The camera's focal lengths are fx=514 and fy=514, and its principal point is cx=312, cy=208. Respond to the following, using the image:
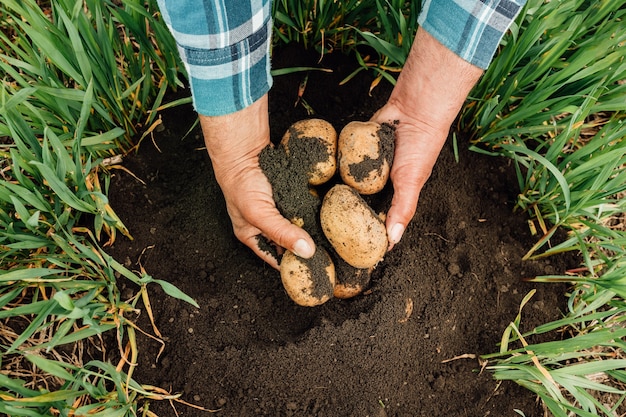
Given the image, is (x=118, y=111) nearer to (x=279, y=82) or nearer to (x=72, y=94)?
(x=72, y=94)


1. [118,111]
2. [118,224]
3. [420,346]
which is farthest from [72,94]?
[420,346]

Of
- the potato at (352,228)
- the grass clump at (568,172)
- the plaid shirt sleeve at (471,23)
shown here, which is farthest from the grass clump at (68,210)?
the grass clump at (568,172)

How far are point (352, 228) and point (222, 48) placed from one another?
1.82 ft

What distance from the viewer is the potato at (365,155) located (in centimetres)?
146

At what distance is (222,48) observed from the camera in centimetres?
117

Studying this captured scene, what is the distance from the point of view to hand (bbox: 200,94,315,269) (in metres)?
1.39

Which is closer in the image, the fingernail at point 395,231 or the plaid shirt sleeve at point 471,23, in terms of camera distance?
the plaid shirt sleeve at point 471,23

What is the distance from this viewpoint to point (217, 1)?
1.08 metres

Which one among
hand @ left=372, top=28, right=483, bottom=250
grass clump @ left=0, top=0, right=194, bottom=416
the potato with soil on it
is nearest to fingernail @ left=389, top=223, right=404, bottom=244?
hand @ left=372, top=28, right=483, bottom=250

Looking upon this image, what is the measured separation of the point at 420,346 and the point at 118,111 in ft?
3.91

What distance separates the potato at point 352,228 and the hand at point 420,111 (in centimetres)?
8

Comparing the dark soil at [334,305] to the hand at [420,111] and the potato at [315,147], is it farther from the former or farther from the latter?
the potato at [315,147]

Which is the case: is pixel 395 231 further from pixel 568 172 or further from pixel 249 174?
pixel 568 172

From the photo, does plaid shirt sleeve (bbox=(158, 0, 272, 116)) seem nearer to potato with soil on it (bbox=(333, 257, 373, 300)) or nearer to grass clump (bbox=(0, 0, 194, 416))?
grass clump (bbox=(0, 0, 194, 416))
